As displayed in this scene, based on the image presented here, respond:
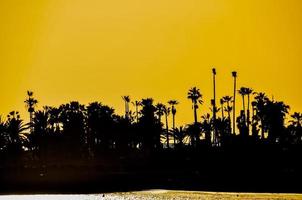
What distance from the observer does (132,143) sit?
191 m

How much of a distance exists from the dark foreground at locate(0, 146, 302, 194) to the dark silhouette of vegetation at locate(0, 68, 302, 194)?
0.32 meters

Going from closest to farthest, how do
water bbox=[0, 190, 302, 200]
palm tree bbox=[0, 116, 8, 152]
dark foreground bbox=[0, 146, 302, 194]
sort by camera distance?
water bbox=[0, 190, 302, 200], dark foreground bbox=[0, 146, 302, 194], palm tree bbox=[0, 116, 8, 152]

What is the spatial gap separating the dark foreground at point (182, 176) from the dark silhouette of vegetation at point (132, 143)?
1.05ft

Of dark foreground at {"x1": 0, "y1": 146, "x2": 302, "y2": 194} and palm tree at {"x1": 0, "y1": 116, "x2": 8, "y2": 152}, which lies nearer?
dark foreground at {"x1": 0, "y1": 146, "x2": 302, "y2": 194}

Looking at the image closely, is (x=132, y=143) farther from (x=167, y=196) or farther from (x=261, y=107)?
(x=167, y=196)

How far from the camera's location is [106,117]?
180125mm

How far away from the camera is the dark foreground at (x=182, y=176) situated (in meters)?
90.4

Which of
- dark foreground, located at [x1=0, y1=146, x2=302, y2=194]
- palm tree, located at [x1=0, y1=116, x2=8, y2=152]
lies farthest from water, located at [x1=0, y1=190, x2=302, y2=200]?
palm tree, located at [x1=0, y1=116, x2=8, y2=152]

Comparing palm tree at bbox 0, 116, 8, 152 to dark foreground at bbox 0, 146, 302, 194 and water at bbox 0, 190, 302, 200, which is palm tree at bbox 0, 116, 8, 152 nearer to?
dark foreground at bbox 0, 146, 302, 194

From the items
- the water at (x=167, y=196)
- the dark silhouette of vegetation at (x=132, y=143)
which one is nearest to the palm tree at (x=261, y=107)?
the dark silhouette of vegetation at (x=132, y=143)

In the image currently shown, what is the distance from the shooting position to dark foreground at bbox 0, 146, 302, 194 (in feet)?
297

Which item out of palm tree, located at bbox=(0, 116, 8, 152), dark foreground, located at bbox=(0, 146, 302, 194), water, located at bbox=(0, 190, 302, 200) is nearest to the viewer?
water, located at bbox=(0, 190, 302, 200)

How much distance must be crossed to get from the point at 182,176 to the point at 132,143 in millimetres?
85443

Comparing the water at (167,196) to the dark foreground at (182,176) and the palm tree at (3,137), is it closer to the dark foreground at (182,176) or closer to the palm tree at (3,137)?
the dark foreground at (182,176)
